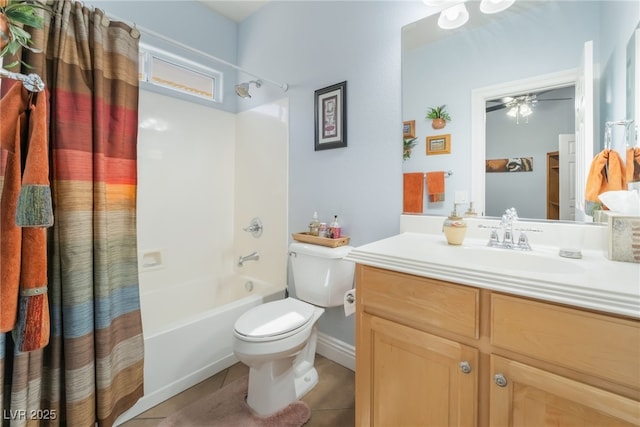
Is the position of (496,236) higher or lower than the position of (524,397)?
higher

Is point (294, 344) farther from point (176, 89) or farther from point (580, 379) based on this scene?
point (176, 89)

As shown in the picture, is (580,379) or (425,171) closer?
(580,379)

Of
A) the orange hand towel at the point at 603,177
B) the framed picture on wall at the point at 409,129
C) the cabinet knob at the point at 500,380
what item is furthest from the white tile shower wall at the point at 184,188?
the orange hand towel at the point at 603,177

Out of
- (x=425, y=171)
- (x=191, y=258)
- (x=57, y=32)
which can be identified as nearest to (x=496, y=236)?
(x=425, y=171)

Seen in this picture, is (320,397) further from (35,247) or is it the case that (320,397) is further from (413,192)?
(35,247)

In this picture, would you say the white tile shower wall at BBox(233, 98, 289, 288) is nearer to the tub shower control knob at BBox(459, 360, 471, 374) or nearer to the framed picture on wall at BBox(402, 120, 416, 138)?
the framed picture on wall at BBox(402, 120, 416, 138)

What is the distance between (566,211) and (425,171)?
591 mm

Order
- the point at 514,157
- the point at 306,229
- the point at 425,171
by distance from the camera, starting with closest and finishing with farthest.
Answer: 1. the point at 514,157
2. the point at 425,171
3. the point at 306,229

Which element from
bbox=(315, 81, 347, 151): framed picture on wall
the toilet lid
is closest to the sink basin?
the toilet lid

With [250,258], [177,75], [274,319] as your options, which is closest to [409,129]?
[274,319]

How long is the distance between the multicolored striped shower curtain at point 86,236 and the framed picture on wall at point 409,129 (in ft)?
4.40

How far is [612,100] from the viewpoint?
1.03 m

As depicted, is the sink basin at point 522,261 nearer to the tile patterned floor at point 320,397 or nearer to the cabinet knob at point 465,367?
the cabinet knob at point 465,367

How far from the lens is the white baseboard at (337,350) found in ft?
5.81
